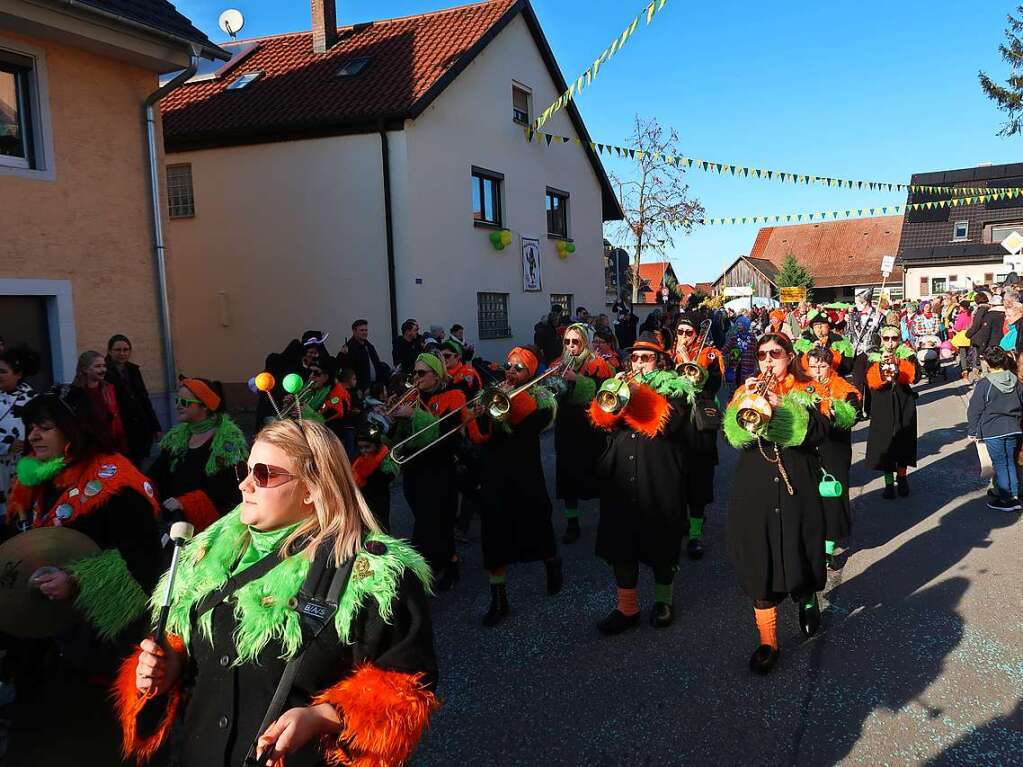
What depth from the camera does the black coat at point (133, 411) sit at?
6949mm

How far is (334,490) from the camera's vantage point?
2088 mm

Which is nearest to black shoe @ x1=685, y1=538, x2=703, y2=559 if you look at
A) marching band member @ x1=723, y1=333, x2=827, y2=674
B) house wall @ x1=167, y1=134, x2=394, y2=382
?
marching band member @ x1=723, y1=333, x2=827, y2=674

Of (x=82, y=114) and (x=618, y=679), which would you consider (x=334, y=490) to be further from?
(x=82, y=114)

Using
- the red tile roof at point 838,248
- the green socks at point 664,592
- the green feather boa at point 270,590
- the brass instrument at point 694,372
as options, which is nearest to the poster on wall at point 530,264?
the brass instrument at point 694,372

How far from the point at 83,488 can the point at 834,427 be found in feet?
12.9

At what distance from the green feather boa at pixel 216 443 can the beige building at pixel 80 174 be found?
5.87 m

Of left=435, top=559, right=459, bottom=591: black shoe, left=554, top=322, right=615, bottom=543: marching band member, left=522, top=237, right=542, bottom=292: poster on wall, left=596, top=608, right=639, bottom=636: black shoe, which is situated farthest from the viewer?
left=522, top=237, right=542, bottom=292: poster on wall

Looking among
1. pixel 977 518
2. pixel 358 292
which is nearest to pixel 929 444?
pixel 977 518

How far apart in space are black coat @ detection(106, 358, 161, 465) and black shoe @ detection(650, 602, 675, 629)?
181 inches

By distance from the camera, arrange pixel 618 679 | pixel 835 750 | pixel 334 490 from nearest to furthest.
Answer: pixel 334 490, pixel 835 750, pixel 618 679

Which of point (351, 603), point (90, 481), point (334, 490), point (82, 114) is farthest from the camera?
point (82, 114)

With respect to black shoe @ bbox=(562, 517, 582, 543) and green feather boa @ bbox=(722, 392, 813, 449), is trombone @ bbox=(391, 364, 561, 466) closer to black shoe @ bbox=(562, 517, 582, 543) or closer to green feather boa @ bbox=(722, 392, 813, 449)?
green feather boa @ bbox=(722, 392, 813, 449)

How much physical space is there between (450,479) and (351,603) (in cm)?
338

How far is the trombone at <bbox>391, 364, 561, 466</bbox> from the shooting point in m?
4.93
